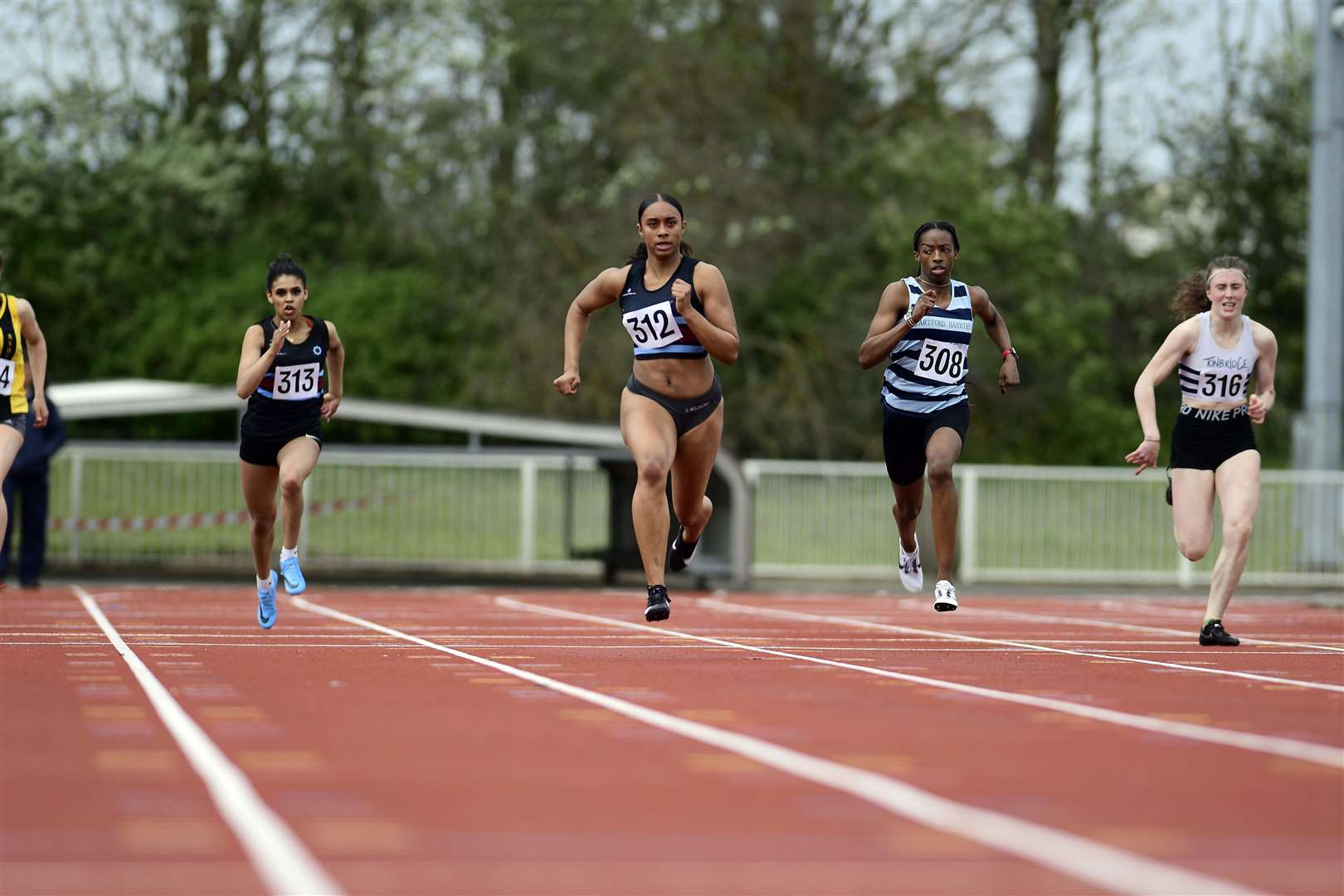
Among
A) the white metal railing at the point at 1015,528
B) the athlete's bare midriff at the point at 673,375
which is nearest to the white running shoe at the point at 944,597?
the athlete's bare midriff at the point at 673,375

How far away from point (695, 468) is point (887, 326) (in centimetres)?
133

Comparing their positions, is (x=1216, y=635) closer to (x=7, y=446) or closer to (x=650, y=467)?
(x=650, y=467)

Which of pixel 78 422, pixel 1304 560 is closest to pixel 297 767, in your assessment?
pixel 1304 560

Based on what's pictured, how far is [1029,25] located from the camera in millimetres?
38688

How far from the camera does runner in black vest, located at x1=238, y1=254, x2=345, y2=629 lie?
1220 cm

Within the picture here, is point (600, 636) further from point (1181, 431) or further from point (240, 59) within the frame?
point (240, 59)

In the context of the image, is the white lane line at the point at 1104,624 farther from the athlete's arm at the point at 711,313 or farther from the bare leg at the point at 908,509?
the athlete's arm at the point at 711,313

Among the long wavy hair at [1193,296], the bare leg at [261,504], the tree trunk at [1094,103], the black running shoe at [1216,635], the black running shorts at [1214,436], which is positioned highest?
the tree trunk at [1094,103]

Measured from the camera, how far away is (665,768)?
6.12 meters

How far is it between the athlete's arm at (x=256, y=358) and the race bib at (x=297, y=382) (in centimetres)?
19

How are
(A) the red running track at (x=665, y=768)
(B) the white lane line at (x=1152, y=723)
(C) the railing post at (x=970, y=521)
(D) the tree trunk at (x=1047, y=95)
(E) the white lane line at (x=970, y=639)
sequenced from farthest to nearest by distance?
1. (D) the tree trunk at (x=1047, y=95)
2. (C) the railing post at (x=970, y=521)
3. (E) the white lane line at (x=970, y=639)
4. (B) the white lane line at (x=1152, y=723)
5. (A) the red running track at (x=665, y=768)

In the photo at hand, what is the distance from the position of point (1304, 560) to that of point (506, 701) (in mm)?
19543

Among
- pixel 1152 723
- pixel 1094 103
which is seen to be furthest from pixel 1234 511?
pixel 1094 103

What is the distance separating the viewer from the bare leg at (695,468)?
11742 mm
